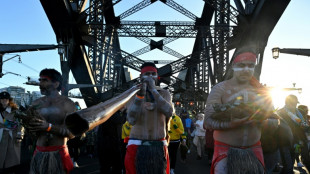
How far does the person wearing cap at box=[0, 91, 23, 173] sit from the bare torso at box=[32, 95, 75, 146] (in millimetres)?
2431

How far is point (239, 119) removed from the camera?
8.89 ft

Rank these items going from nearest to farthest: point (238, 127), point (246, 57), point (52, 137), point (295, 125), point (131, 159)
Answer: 1. point (238, 127)
2. point (246, 57)
3. point (52, 137)
4. point (131, 159)
5. point (295, 125)

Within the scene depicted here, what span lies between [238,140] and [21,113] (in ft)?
7.44

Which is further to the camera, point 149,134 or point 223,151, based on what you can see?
point 149,134

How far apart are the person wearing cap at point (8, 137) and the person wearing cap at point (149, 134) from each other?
10.3 feet

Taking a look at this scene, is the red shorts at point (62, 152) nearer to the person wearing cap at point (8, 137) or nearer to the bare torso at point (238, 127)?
the bare torso at point (238, 127)

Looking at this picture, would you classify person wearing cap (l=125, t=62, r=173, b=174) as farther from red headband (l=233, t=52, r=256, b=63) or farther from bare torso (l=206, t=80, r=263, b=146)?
red headband (l=233, t=52, r=256, b=63)

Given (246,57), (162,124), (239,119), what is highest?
(246,57)

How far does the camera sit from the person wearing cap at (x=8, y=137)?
18.4 ft

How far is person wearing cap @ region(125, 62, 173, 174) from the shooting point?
3.39 m

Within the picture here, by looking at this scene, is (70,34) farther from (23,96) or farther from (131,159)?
(23,96)

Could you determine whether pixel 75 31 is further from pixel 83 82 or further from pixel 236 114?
pixel 236 114

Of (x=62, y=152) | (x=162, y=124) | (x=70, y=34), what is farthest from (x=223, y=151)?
(x=70, y=34)

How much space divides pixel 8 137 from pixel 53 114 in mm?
3015
